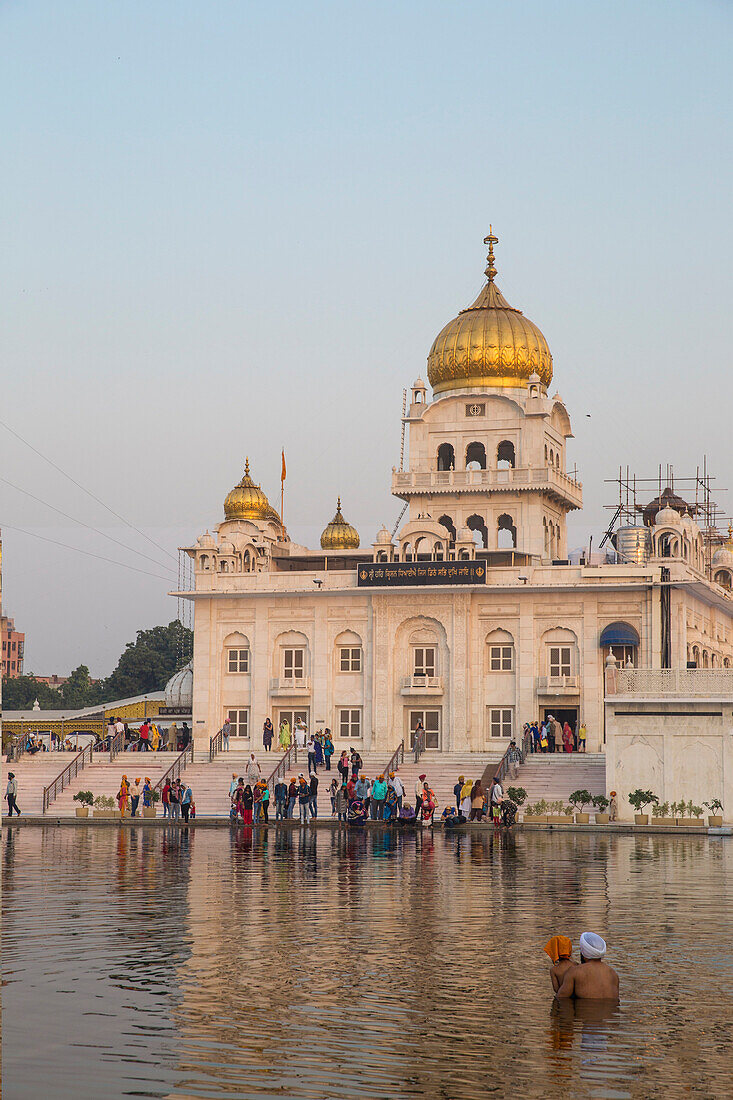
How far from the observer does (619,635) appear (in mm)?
50438

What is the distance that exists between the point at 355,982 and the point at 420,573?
127 feet

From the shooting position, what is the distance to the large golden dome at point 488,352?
58594 millimetres

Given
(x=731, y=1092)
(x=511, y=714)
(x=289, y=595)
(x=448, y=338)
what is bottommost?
(x=731, y=1092)

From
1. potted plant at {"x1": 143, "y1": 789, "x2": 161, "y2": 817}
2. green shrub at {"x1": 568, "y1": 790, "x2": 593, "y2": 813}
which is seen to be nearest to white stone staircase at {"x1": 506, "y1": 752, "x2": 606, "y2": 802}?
green shrub at {"x1": 568, "y1": 790, "x2": 593, "y2": 813}

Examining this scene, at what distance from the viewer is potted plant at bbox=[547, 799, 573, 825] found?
35.9 meters

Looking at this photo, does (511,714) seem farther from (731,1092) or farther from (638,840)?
(731,1092)

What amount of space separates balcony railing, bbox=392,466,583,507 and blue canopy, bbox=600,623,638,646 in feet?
25.4

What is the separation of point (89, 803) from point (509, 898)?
76.7ft

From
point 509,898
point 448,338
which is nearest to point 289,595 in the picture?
point 448,338

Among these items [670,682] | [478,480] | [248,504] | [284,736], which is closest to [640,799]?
[670,682]

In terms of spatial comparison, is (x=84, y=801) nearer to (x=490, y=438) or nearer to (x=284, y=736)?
(x=284, y=736)

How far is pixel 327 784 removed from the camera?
44156mm

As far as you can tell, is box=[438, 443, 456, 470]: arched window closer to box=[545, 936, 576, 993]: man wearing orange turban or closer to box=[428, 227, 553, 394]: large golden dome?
box=[428, 227, 553, 394]: large golden dome

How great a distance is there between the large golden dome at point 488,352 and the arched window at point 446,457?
232 cm
